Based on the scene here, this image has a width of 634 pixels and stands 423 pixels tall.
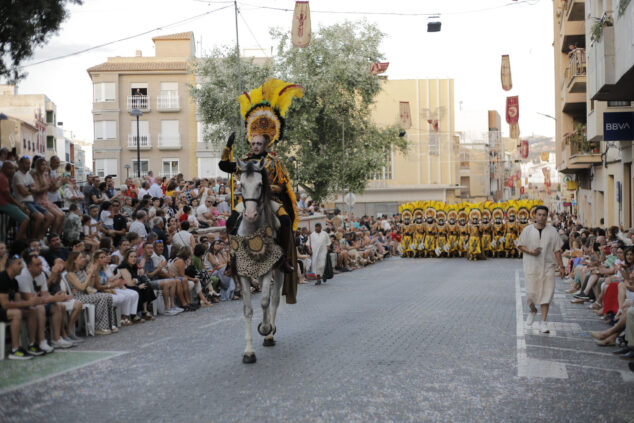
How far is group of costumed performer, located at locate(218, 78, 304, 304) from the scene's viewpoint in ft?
34.1

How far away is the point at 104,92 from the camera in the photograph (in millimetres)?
59938

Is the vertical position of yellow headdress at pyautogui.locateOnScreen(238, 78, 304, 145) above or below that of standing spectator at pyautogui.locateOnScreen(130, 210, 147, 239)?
above

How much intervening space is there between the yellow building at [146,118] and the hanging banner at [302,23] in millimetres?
33093

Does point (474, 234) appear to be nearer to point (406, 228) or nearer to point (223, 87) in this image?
point (406, 228)

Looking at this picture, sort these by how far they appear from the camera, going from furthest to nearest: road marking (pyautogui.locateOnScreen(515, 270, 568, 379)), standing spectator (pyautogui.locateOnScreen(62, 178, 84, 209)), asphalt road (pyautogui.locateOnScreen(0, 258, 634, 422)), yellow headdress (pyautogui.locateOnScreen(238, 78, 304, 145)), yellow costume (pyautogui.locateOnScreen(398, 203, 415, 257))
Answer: yellow costume (pyautogui.locateOnScreen(398, 203, 415, 257)) → standing spectator (pyautogui.locateOnScreen(62, 178, 84, 209)) → yellow headdress (pyautogui.locateOnScreen(238, 78, 304, 145)) → road marking (pyautogui.locateOnScreen(515, 270, 568, 379)) → asphalt road (pyautogui.locateOnScreen(0, 258, 634, 422))

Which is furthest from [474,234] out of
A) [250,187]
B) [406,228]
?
[250,187]

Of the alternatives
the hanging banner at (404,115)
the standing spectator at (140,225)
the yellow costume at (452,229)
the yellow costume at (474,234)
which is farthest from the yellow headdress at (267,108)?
the hanging banner at (404,115)

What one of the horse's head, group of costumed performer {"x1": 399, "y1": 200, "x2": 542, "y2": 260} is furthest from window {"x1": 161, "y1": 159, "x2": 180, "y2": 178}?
the horse's head

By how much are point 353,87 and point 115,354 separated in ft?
113

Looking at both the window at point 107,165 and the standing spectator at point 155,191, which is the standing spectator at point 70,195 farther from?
the window at point 107,165

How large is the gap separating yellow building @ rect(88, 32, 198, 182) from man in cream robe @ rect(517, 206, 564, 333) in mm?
49207

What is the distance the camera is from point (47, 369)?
9.41 meters

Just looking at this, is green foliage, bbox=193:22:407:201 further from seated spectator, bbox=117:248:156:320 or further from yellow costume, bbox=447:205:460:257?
seated spectator, bbox=117:248:156:320

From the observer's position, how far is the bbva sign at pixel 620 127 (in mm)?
19125
